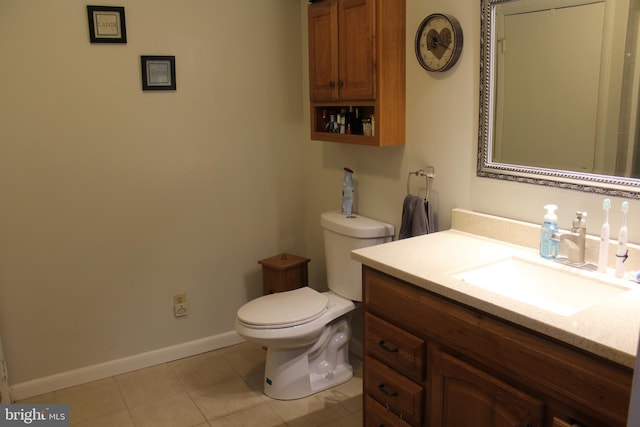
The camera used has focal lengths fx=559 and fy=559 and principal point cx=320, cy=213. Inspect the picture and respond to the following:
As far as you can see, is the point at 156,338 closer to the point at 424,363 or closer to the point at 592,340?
the point at 424,363

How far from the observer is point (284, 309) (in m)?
2.56

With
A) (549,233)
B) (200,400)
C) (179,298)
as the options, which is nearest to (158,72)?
(179,298)

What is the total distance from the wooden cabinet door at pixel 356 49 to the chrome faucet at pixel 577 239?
0.99m

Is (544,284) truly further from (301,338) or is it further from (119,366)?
(119,366)

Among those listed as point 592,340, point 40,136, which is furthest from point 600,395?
point 40,136

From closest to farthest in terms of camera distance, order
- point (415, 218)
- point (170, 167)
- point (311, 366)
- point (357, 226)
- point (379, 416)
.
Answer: point (379, 416) < point (415, 218) < point (357, 226) < point (311, 366) < point (170, 167)

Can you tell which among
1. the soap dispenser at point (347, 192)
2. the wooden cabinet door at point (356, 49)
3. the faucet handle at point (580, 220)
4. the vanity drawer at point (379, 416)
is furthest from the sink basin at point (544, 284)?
the soap dispenser at point (347, 192)

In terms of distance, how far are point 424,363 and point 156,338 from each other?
5.72ft

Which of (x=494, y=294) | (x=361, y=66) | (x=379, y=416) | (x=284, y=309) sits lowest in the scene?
(x=379, y=416)

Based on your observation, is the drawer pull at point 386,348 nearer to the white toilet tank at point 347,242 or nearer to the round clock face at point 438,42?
the white toilet tank at point 347,242

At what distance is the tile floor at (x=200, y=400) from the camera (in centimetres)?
250

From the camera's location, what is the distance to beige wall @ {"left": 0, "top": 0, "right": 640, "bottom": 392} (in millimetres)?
2459

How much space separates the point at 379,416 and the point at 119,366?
1549 mm

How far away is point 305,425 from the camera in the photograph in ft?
8.06
